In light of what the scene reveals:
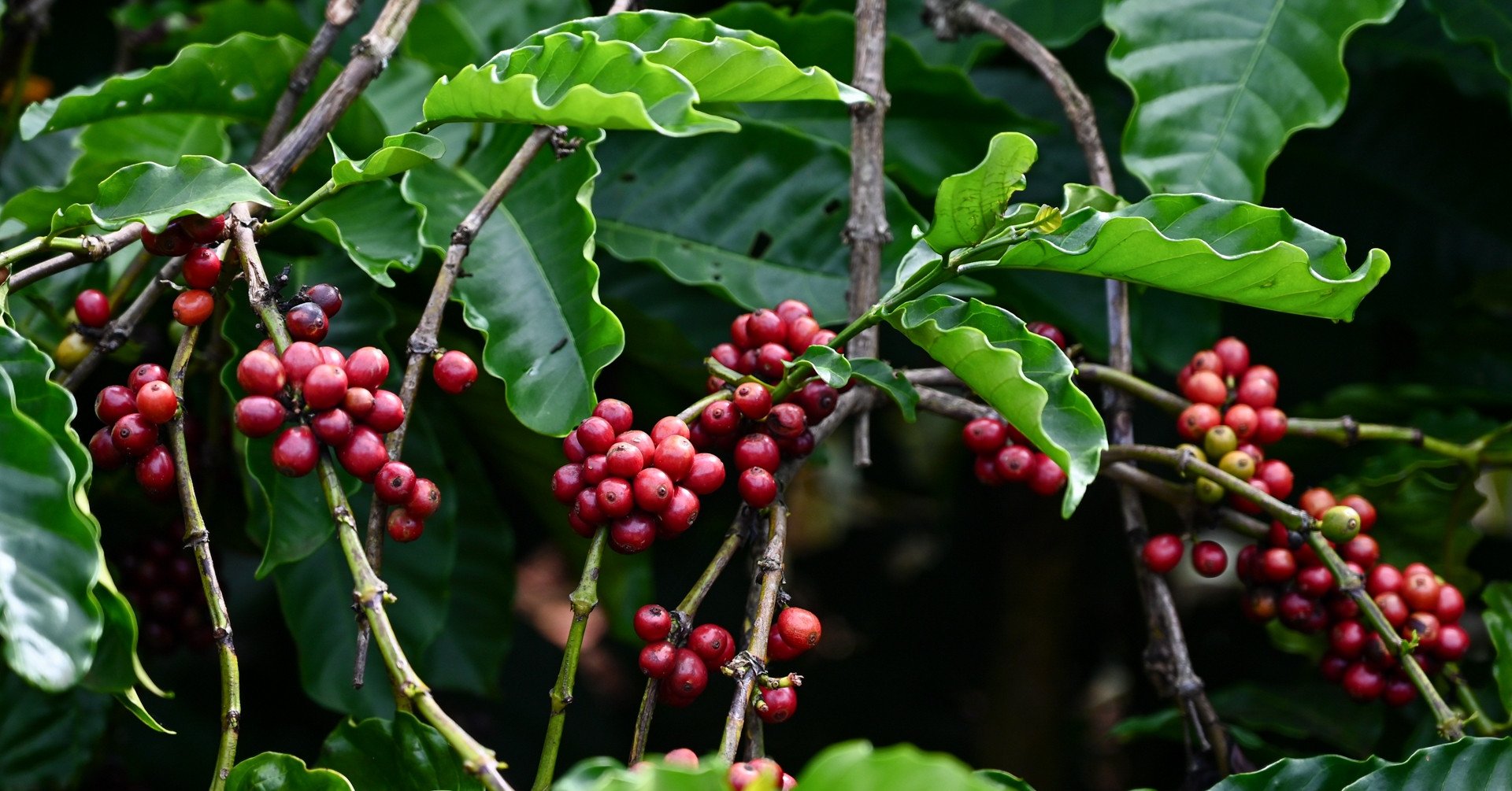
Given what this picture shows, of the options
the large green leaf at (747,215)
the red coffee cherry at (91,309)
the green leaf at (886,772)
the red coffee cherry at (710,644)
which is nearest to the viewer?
the green leaf at (886,772)

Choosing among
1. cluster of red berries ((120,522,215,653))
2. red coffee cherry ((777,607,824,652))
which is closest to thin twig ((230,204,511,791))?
red coffee cherry ((777,607,824,652))

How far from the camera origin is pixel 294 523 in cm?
105

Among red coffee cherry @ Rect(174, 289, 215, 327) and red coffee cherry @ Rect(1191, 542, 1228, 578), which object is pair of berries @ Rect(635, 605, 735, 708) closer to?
red coffee cherry @ Rect(174, 289, 215, 327)

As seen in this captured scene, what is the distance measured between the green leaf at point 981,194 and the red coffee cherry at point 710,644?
1.08 ft

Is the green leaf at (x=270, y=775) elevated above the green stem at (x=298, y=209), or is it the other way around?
the green stem at (x=298, y=209)

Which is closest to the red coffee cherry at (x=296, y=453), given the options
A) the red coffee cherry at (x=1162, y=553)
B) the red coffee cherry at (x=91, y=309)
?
the red coffee cherry at (x=91, y=309)

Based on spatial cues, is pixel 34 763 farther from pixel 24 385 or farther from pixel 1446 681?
pixel 1446 681

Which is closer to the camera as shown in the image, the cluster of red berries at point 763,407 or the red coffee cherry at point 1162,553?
the cluster of red berries at point 763,407

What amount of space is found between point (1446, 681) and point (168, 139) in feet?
4.79

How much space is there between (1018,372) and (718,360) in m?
0.33

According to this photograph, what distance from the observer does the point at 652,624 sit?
0.82 meters

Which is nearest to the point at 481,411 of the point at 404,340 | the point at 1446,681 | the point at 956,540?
the point at 404,340

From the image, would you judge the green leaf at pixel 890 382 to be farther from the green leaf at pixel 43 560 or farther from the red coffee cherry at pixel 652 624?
the green leaf at pixel 43 560

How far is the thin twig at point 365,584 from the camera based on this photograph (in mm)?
693
